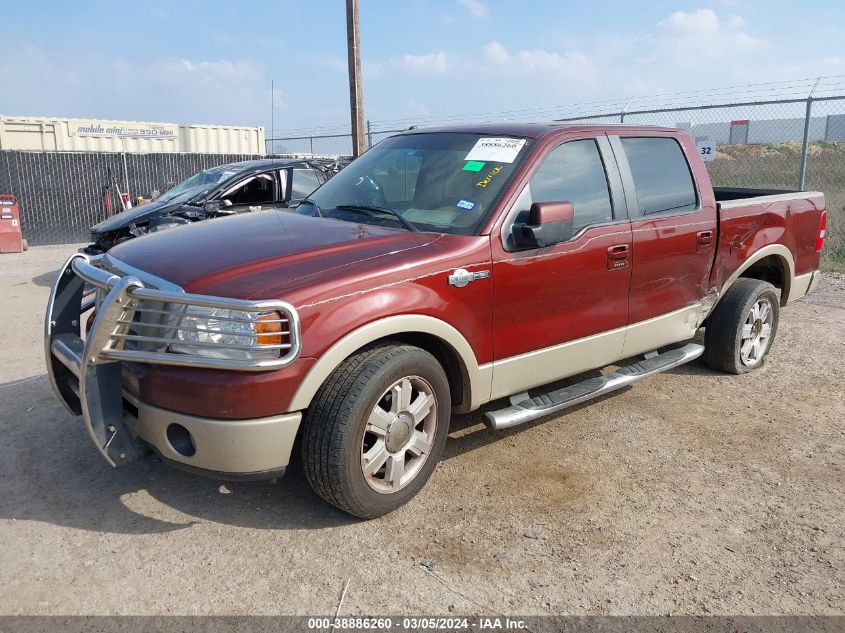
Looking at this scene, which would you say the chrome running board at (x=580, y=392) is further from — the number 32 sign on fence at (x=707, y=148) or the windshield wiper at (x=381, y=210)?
the number 32 sign on fence at (x=707, y=148)

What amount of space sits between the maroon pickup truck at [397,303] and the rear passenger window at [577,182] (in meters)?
0.01

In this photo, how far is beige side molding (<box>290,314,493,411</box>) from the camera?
2.96 m

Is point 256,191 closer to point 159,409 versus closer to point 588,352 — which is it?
point 588,352

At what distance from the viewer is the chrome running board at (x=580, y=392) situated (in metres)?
3.72

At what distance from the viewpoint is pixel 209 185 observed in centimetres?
946

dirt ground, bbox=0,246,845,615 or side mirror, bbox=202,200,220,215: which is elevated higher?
side mirror, bbox=202,200,220,215

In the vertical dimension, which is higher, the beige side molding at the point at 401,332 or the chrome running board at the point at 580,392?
the beige side molding at the point at 401,332

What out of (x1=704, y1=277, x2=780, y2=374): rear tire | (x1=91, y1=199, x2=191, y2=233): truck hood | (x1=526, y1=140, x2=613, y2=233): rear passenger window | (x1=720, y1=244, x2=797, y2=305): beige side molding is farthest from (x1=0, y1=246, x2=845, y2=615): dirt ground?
(x1=91, y1=199, x2=191, y2=233): truck hood

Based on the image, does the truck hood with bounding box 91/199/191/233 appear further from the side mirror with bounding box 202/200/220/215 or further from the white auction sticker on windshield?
the white auction sticker on windshield

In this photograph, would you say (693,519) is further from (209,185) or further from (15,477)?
(209,185)

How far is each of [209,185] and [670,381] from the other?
6793 millimetres

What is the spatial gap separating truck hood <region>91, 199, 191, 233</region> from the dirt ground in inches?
173

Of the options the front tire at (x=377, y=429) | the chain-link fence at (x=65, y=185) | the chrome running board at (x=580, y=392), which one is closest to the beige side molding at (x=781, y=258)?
the chrome running board at (x=580, y=392)

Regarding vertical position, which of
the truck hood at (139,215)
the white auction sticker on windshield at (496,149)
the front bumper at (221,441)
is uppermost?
the white auction sticker on windshield at (496,149)
